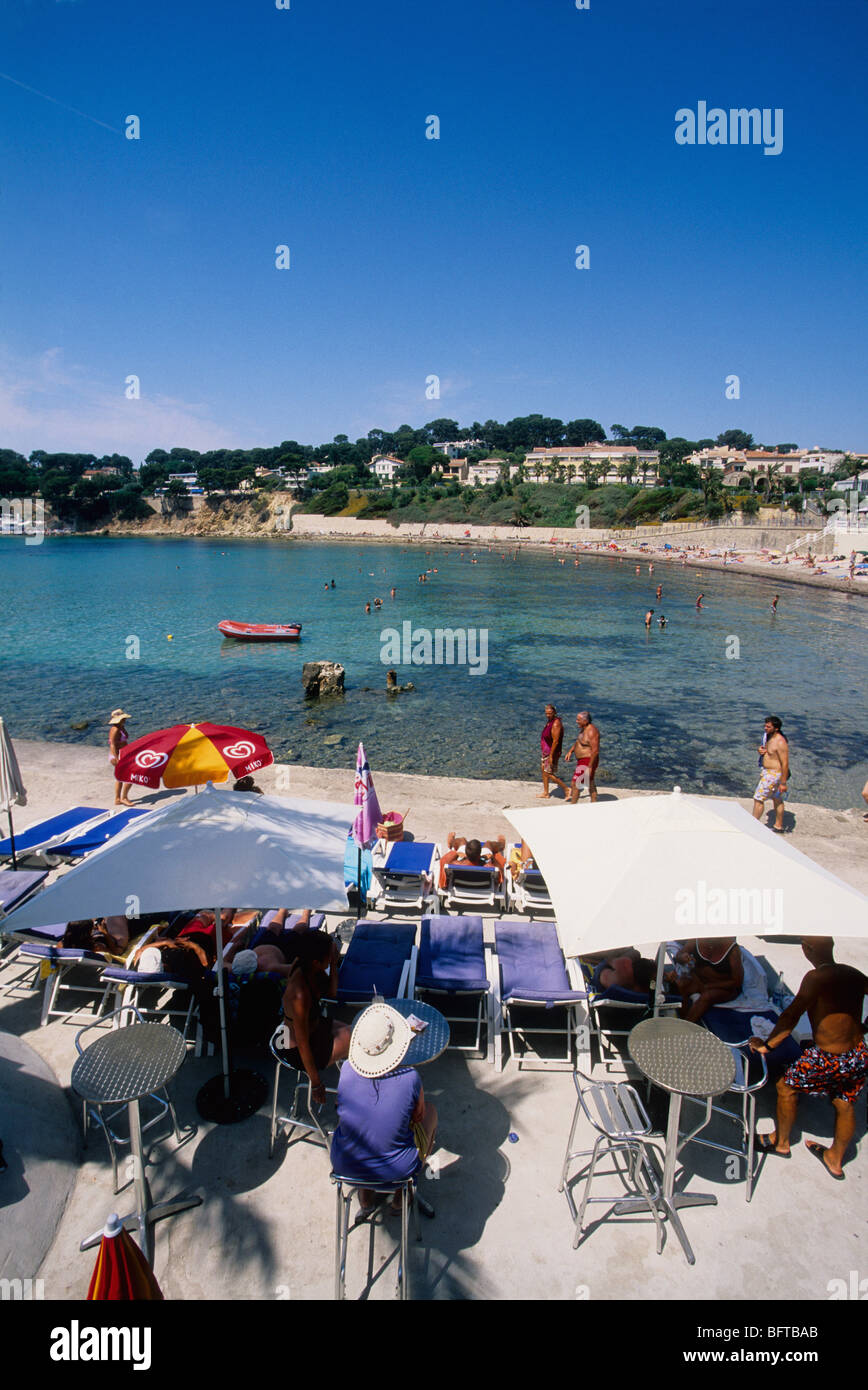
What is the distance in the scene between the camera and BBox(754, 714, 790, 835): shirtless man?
34.2ft

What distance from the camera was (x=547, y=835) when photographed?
518 centimetres

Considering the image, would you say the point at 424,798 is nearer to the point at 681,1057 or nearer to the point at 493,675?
the point at 681,1057

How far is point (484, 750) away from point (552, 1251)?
13.6 meters

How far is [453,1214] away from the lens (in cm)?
406

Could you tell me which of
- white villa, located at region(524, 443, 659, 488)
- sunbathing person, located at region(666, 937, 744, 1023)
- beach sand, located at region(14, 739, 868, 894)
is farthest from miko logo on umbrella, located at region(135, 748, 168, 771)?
white villa, located at region(524, 443, 659, 488)

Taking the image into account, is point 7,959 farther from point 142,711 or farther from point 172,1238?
point 142,711

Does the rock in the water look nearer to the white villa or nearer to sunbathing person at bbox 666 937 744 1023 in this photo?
sunbathing person at bbox 666 937 744 1023

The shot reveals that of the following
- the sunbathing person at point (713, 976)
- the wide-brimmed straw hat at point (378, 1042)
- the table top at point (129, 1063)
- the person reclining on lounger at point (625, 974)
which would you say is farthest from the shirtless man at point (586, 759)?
the table top at point (129, 1063)

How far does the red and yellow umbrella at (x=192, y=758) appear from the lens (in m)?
7.27

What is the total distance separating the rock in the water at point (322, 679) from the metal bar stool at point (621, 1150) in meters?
19.5

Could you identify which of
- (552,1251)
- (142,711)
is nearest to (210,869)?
(552,1251)

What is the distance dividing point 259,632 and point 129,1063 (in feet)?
109

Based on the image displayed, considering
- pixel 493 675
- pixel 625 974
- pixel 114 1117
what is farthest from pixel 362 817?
pixel 493 675
